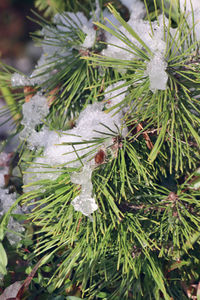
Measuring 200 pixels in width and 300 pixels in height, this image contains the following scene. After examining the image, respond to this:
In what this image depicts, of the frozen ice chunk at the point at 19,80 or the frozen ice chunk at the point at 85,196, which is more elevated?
the frozen ice chunk at the point at 19,80

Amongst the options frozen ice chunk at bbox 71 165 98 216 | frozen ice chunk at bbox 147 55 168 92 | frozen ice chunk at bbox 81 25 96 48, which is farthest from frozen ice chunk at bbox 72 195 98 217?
frozen ice chunk at bbox 81 25 96 48

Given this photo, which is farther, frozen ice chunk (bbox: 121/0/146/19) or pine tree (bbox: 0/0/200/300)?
frozen ice chunk (bbox: 121/0/146/19)

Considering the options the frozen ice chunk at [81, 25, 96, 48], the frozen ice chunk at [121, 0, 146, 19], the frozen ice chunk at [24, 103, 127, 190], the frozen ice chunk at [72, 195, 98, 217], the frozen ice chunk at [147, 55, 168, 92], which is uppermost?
the frozen ice chunk at [121, 0, 146, 19]

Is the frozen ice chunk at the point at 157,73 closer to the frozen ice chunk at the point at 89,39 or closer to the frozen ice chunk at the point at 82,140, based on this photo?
the frozen ice chunk at the point at 82,140

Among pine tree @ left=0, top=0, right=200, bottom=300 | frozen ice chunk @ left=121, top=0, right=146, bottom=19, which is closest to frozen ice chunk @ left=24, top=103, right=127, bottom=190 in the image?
pine tree @ left=0, top=0, right=200, bottom=300

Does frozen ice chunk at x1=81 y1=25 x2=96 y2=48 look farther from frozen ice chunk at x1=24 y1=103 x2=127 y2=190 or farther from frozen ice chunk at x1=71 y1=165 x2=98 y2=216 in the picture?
frozen ice chunk at x1=71 y1=165 x2=98 y2=216

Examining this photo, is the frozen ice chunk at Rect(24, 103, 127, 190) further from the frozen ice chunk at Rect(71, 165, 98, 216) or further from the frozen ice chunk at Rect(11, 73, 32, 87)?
the frozen ice chunk at Rect(11, 73, 32, 87)

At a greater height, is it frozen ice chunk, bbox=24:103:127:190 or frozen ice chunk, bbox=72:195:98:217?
frozen ice chunk, bbox=24:103:127:190

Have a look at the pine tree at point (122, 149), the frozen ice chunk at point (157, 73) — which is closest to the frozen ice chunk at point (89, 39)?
the pine tree at point (122, 149)
